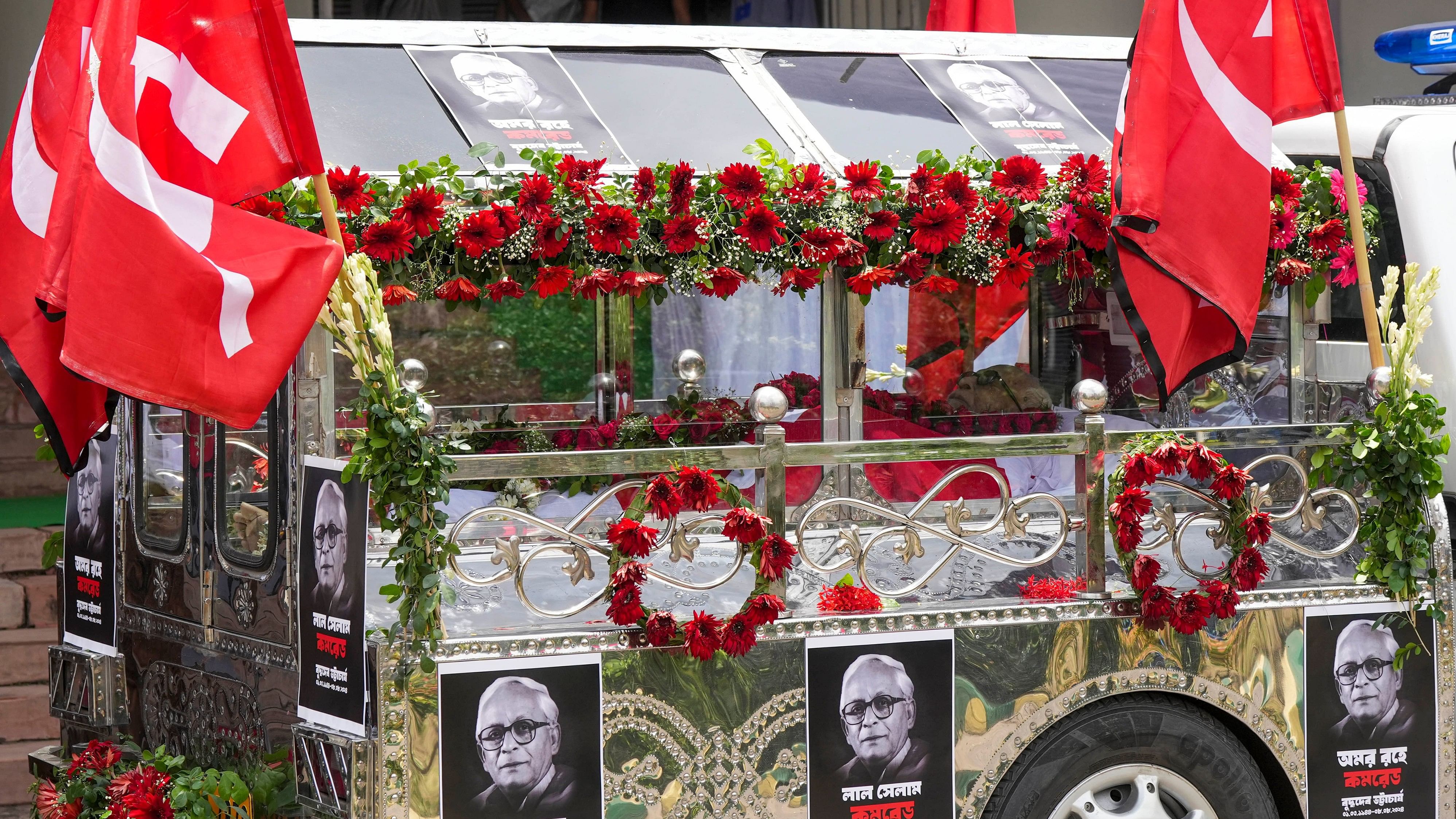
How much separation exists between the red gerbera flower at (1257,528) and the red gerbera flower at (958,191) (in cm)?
118

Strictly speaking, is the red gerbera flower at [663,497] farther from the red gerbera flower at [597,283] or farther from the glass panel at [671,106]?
the glass panel at [671,106]

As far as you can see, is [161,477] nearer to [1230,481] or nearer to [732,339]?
[732,339]

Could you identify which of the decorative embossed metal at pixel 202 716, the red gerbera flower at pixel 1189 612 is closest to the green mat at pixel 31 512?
the decorative embossed metal at pixel 202 716

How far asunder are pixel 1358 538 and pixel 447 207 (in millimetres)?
2795

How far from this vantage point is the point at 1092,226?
476 cm

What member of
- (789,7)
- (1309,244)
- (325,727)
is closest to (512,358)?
(325,727)

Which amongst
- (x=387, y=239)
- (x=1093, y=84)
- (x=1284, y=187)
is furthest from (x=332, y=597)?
(x=1093, y=84)

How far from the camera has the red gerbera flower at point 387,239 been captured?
414 centimetres

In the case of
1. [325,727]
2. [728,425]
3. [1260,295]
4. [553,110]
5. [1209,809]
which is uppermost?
[553,110]

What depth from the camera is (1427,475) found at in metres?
4.59

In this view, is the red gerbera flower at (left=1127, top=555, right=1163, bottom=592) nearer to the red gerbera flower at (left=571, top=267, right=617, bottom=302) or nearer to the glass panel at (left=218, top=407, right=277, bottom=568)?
the red gerbera flower at (left=571, top=267, right=617, bottom=302)

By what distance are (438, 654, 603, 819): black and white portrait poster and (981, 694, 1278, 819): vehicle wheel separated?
1.16 metres

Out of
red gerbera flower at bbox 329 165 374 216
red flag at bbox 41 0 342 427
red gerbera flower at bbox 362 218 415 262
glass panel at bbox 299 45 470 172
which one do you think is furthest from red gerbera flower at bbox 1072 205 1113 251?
red flag at bbox 41 0 342 427

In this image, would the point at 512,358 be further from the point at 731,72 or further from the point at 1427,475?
the point at 1427,475
